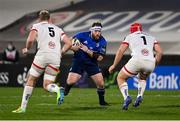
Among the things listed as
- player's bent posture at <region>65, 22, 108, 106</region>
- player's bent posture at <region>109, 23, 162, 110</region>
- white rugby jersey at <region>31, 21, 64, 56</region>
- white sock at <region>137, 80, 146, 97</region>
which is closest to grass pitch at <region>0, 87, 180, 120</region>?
white sock at <region>137, 80, 146, 97</region>

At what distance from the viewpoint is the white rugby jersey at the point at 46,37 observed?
14.9m

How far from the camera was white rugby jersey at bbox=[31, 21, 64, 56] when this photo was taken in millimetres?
14922

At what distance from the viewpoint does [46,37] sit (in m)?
14.9

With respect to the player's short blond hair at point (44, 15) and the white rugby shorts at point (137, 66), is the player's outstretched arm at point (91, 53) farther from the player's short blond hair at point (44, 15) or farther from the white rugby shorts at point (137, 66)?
the player's short blond hair at point (44, 15)

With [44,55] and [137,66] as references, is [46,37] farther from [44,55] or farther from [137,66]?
[137,66]

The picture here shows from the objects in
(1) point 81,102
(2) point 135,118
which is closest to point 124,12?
(1) point 81,102

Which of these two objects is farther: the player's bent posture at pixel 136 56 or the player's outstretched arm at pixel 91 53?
the player's outstretched arm at pixel 91 53

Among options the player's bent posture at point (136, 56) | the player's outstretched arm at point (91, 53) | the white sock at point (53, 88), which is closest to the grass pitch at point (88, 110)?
the white sock at point (53, 88)

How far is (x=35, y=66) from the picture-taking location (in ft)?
49.0

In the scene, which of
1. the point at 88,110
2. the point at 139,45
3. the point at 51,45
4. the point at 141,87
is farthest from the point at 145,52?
the point at 51,45

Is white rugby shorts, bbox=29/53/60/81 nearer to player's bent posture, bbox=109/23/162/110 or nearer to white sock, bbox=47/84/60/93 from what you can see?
white sock, bbox=47/84/60/93

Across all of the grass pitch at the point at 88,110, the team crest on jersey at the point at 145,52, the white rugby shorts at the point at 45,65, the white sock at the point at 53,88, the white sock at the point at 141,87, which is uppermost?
the team crest on jersey at the point at 145,52

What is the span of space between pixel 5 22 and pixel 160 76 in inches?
477

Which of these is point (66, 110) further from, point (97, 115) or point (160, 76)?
point (160, 76)
